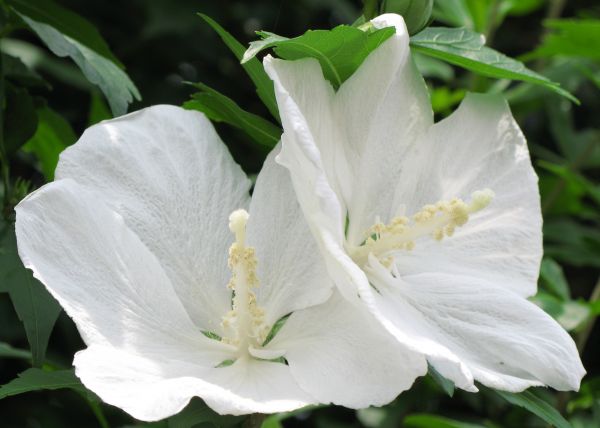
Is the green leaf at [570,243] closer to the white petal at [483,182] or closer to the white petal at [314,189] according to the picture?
the white petal at [483,182]

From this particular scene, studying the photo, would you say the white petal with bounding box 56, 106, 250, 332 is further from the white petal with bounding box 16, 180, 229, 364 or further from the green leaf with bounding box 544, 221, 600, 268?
the green leaf with bounding box 544, 221, 600, 268

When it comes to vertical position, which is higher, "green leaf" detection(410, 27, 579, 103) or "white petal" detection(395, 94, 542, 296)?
"green leaf" detection(410, 27, 579, 103)

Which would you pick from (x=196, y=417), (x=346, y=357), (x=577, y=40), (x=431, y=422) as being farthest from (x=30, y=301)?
(x=577, y=40)

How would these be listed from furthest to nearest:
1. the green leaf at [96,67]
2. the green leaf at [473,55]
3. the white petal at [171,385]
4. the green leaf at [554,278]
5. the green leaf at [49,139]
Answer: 1. the green leaf at [554,278]
2. the green leaf at [49,139]
3. the green leaf at [96,67]
4. the green leaf at [473,55]
5. the white petal at [171,385]

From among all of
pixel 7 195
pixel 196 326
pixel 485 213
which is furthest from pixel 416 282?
pixel 7 195

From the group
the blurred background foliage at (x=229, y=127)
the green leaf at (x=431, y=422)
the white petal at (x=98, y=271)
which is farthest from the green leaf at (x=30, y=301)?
the green leaf at (x=431, y=422)

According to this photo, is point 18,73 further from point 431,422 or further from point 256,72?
point 431,422

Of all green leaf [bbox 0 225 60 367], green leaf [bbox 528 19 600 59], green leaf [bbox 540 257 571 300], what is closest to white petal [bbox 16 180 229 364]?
green leaf [bbox 0 225 60 367]
